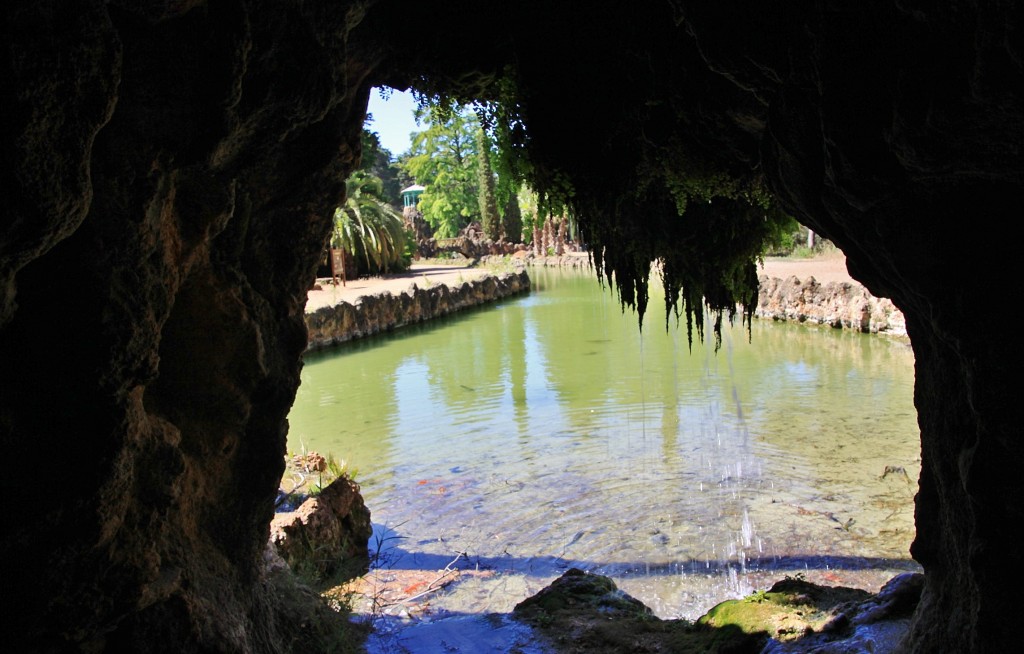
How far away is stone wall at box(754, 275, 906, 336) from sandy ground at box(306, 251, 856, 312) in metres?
0.52

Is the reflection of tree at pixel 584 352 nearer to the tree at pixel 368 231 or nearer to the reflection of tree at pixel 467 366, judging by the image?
the reflection of tree at pixel 467 366

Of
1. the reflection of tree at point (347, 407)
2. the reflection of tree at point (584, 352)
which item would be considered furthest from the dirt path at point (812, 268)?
the reflection of tree at point (347, 407)

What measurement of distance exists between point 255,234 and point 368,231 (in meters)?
24.3

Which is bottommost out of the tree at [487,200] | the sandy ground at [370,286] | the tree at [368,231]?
the sandy ground at [370,286]

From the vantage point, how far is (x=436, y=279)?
89.5 ft

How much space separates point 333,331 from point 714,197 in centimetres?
1461

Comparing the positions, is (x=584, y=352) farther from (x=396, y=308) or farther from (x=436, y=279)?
(x=436, y=279)

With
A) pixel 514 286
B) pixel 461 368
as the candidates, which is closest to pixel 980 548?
pixel 461 368

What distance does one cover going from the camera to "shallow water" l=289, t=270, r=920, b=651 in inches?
273

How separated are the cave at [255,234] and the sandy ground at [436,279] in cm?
1496

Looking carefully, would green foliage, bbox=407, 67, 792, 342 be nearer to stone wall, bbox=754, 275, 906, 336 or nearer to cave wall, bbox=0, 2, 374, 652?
cave wall, bbox=0, 2, 374, 652

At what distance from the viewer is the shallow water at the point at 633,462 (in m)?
6.92

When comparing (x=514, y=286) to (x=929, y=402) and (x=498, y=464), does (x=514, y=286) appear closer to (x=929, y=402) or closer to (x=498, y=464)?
(x=498, y=464)

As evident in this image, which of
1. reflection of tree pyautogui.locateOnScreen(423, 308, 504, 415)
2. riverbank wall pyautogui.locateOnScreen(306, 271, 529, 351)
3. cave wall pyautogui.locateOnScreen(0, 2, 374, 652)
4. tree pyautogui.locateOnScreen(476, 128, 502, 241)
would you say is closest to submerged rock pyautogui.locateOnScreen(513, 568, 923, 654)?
cave wall pyautogui.locateOnScreen(0, 2, 374, 652)
